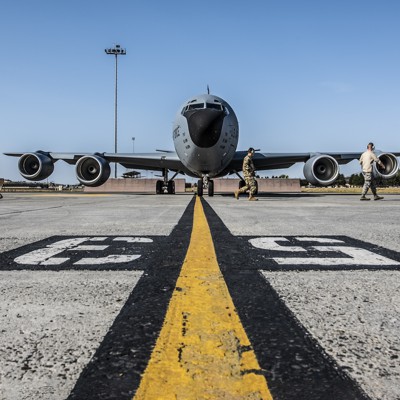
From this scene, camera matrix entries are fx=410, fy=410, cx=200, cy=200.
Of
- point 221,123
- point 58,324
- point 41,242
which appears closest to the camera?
point 58,324

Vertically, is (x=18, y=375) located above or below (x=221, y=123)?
below

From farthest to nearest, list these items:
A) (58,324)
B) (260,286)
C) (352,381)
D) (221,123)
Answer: (221,123) → (260,286) → (58,324) → (352,381)

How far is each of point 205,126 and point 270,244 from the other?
1017cm

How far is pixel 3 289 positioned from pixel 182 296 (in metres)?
0.83

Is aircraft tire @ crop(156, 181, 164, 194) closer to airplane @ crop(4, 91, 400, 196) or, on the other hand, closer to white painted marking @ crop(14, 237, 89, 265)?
airplane @ crop(4, 91, 400, 196)

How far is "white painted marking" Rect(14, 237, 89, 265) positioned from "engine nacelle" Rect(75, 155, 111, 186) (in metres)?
13.8

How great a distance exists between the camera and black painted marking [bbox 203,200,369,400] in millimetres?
907

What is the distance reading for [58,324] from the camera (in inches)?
53.7

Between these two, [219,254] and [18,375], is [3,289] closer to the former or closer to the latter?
[18,375]

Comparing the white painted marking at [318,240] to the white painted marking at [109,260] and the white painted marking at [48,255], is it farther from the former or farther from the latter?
the white painted marking at [48,255]

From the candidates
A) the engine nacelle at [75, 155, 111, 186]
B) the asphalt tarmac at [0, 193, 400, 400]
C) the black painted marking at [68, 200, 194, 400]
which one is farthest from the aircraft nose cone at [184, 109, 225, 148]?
the black painted marking at [68, 200, 194, 400]

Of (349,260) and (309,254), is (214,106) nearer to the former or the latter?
(309,254)

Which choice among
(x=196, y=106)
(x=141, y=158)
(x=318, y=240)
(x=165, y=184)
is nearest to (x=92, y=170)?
(x=141, y=158)

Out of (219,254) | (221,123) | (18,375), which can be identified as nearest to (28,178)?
(221,123)
